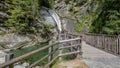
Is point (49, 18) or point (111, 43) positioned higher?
point (49, 18)

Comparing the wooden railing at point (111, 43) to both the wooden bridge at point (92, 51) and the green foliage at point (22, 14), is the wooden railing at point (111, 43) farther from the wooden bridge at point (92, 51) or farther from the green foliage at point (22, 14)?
the green foliage at point (22, 14)

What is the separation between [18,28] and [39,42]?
317 cm

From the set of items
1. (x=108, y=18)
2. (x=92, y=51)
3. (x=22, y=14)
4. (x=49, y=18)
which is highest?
(x=22, y=14)

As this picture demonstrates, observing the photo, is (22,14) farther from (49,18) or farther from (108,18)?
(108,18)

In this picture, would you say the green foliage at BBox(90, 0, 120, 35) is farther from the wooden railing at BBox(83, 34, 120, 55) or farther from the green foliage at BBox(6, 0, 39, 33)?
the green foliage at BBox(6, 0, 39, 33)

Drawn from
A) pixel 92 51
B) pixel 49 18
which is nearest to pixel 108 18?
pixel 49 18

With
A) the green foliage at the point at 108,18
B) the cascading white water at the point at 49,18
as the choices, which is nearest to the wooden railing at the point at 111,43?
the green foliage at the point at 108,18

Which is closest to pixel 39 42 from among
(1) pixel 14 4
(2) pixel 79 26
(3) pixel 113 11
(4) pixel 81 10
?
(1) pixel 14 4

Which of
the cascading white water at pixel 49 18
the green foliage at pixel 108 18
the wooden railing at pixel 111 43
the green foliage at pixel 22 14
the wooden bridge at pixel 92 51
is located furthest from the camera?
the cascading white water at pixel 49 18

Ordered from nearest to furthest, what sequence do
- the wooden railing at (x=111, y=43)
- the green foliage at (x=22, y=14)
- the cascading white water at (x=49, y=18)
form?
the wooden railing at (x=111, y=43) < the green foliage at (x=22, y=14) < the cascading white water at (x=49, y=18)

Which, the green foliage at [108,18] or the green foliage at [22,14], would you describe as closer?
the green foliage at [108,18]

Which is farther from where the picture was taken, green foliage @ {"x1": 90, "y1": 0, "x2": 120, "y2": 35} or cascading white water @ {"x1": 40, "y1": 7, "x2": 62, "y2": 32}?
cascading white water @ {"x1": 40, "y1": 7, "x2": 62, "y2": 32}

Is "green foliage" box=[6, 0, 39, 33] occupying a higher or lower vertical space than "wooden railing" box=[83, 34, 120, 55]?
higher

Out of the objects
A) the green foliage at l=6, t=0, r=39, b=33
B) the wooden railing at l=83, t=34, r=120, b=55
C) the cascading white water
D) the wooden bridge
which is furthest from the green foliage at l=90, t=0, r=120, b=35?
the green foliage at l=6, t=0, r=39, b=33
